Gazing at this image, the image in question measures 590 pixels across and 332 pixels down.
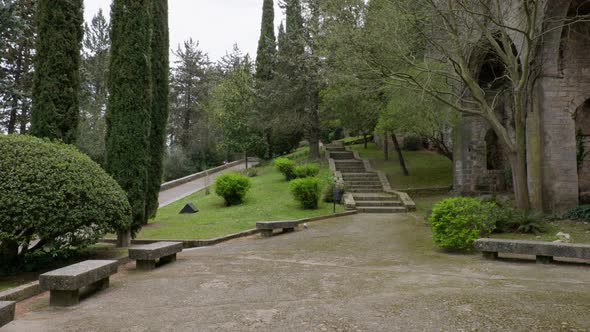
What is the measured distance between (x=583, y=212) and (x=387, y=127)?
8.21 m

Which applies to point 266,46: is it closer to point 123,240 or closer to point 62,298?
point 123,240

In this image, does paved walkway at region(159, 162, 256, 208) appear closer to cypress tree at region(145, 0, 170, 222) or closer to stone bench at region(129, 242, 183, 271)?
Result: cypress tree at region(145, 0, 170, 222)

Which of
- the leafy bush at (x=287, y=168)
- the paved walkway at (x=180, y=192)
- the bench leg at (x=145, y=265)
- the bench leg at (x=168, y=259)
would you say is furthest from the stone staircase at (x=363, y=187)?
the bench leg at (x=145, y=265)

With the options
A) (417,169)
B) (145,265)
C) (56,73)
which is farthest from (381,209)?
(56,73)

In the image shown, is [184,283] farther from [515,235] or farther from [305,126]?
[305,126]

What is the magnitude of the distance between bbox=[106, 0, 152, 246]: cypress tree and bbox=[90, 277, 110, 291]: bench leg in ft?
13.3

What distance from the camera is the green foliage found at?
10724mm

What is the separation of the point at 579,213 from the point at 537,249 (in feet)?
19.1

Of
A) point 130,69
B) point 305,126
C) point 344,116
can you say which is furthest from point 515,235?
point 305,126

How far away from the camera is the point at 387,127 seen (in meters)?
17.5

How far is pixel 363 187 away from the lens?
18.1m

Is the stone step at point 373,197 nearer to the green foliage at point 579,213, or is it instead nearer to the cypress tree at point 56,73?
the green foliage at point 579,213

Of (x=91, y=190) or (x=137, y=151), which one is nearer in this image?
(x=91, y=190)

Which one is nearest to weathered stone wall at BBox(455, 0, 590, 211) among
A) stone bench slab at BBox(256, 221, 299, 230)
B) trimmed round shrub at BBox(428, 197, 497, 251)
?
trimmed round shrub at BBox(428, 197, 497, 251)
